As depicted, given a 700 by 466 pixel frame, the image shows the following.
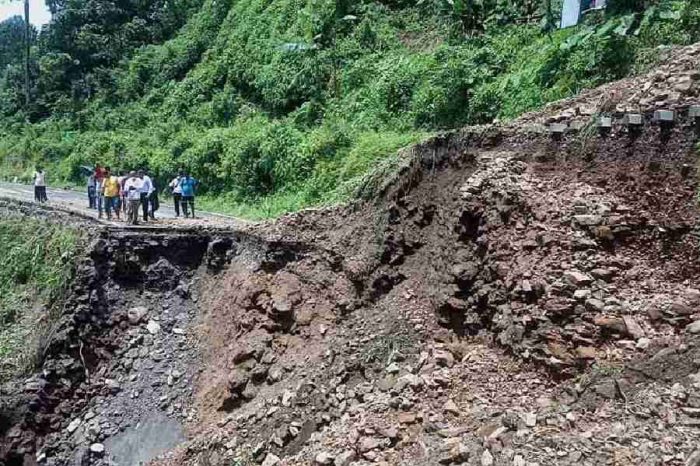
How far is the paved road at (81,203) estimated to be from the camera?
59.4ft

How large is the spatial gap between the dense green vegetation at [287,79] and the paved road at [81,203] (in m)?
1.57

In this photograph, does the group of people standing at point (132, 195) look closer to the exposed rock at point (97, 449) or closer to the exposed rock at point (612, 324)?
the exposed rock at point (97, 449)

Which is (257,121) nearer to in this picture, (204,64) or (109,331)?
(204,64)

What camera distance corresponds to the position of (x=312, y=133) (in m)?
21.4

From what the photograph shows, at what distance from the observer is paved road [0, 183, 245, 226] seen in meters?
18.1

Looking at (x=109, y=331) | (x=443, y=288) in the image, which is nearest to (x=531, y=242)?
(x=443, y=288)

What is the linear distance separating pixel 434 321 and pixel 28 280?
441 inches

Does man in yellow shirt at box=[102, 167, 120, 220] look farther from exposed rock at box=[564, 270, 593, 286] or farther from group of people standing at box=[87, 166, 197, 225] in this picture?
exposed rock at box=[564, 270, 593, 286]

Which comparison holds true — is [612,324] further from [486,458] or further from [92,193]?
[92,193]

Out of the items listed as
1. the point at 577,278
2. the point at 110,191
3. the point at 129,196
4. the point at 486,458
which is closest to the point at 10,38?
the point at 110,191

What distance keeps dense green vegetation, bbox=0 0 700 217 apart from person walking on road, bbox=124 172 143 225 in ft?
14.1

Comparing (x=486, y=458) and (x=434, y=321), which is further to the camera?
(x=434, y=321)

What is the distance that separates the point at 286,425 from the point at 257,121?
17.9 m

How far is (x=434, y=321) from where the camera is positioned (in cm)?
963
